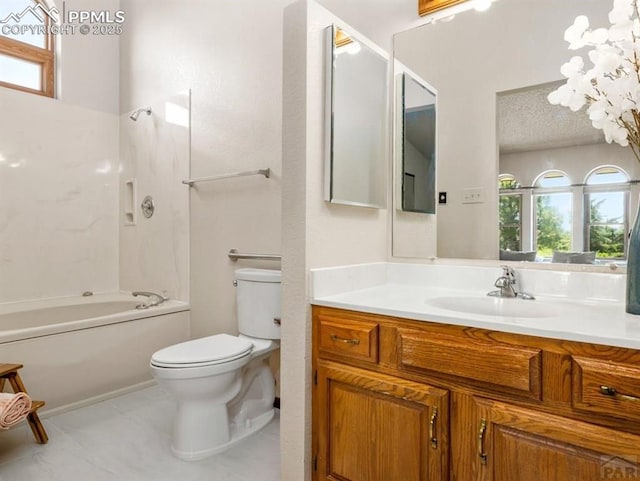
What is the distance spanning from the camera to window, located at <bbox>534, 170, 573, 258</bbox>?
1.46 m

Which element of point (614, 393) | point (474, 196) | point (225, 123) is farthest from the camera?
point (225, 123)

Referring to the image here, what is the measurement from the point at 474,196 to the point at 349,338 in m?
0.84

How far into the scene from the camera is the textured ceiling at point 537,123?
1.43 m

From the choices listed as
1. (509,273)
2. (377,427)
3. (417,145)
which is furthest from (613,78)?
(377,427)

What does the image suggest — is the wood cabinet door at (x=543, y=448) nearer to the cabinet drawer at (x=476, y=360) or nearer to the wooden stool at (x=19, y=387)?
the cabinet drawer at (x=476, y=360)

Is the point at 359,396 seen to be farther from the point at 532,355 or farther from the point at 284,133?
the point at 284,133

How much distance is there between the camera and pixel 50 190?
10.4 ft

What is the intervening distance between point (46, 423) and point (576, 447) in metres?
2.49

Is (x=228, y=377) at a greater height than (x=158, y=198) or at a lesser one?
lesser

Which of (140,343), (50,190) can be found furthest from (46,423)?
(50,190)

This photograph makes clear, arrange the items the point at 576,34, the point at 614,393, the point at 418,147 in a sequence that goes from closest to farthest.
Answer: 1. the point at 614,393
2. the point at 576,34
3. the point at 418,147

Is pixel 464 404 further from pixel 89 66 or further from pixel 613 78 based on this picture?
pixel 89 66

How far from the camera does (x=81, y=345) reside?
2338 mm

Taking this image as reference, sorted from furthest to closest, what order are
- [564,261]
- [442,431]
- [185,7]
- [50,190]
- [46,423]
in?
[50,190]
[185,7]
[46,423]
[564,261]
[442,431]
